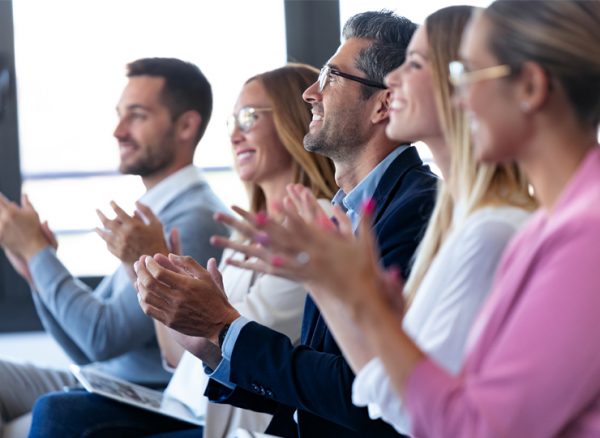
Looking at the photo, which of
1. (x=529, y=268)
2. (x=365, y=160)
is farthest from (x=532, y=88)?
(x=365, y=160)

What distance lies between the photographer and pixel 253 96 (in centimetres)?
304

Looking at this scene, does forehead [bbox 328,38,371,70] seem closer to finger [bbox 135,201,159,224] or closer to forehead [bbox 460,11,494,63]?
finger [bbox 135,201,159,224]

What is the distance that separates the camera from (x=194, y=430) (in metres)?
2.63

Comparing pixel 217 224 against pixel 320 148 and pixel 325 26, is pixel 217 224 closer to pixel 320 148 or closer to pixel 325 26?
pixel 320 148

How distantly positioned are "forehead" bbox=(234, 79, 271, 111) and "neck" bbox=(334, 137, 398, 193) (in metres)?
0.80

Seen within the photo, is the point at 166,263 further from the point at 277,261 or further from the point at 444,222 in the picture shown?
the point at 277,261

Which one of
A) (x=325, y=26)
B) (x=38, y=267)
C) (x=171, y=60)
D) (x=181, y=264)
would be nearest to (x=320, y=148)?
(x=181, y=264)

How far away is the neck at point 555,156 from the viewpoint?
3.98ft

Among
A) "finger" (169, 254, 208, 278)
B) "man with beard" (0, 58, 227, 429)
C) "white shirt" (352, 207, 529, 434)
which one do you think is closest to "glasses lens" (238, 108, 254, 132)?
"man with beard" (0, 58, 227, 429)

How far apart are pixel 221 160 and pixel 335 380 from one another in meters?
2.64

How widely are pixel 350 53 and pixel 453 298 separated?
102 cm

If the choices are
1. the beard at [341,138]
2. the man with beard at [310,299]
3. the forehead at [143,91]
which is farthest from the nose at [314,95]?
the forehead at [143,91]

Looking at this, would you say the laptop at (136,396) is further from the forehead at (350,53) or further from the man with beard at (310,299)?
the forehead at (350,53)

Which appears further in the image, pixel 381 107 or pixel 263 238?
pixel 381 107
